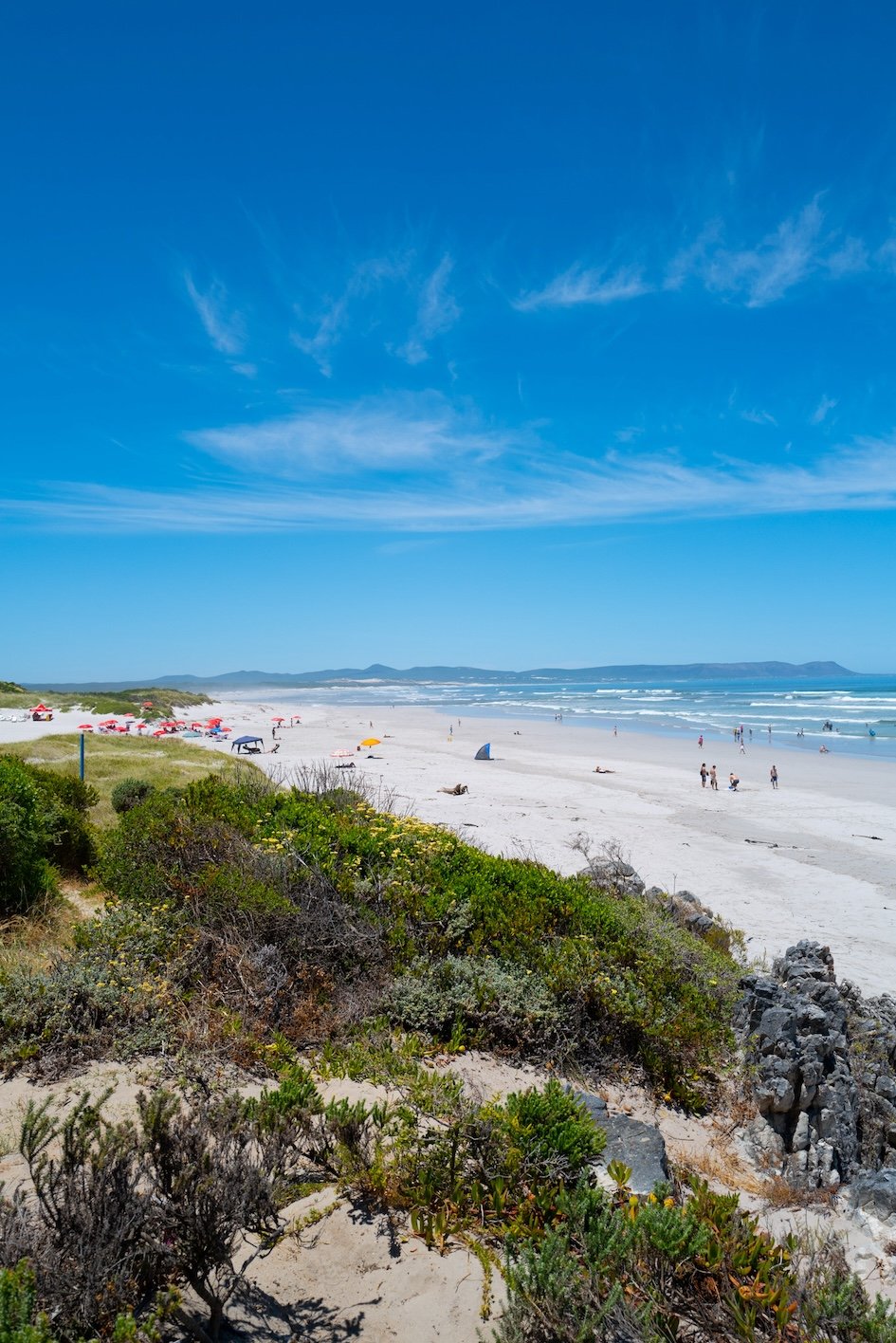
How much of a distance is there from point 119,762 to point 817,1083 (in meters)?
18.0

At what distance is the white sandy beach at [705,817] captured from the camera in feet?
42.9

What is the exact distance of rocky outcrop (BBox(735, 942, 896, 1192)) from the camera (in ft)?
16.9

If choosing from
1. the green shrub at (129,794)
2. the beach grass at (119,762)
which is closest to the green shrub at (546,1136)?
the beach grass at (119,762)

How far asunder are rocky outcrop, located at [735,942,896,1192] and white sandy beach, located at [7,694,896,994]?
13.1 feet

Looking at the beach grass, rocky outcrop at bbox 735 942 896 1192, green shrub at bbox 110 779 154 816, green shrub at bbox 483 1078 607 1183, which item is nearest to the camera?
green shrub at bbox 483 1078 607 1183

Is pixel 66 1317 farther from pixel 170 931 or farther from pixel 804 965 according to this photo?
pixel 804 965

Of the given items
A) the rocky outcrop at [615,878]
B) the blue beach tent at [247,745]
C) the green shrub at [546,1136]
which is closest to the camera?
the green shrub at [546,1136]

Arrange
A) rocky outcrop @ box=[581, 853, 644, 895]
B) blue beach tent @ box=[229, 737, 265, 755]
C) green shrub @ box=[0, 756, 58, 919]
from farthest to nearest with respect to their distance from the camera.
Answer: blue beach tent @ box=[229, 737, 265, 755], rocky outcrop @ box=[581, 853, 644, 895], green shrub @ box=[0, 756, 58, 919]

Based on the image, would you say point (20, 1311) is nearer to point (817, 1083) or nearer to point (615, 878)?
point (817, 1083)

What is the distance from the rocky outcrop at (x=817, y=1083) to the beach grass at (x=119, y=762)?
10489 millimetres

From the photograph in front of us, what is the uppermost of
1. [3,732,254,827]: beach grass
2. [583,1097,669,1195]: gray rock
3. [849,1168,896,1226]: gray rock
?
[3,732,254,827]: beach grass

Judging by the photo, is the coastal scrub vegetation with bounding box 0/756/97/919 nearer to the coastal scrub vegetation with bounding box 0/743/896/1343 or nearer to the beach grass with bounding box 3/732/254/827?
the coastal scrub vegetation with bounding box 0/743/896/1343

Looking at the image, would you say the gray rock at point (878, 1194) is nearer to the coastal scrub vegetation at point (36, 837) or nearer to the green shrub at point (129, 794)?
the coastal scrub vegetation at point (36, 837)

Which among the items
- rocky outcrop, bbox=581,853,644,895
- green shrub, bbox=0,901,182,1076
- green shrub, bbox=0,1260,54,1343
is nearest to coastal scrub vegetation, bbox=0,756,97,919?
green shrub, bbox=0,901,182,1076
